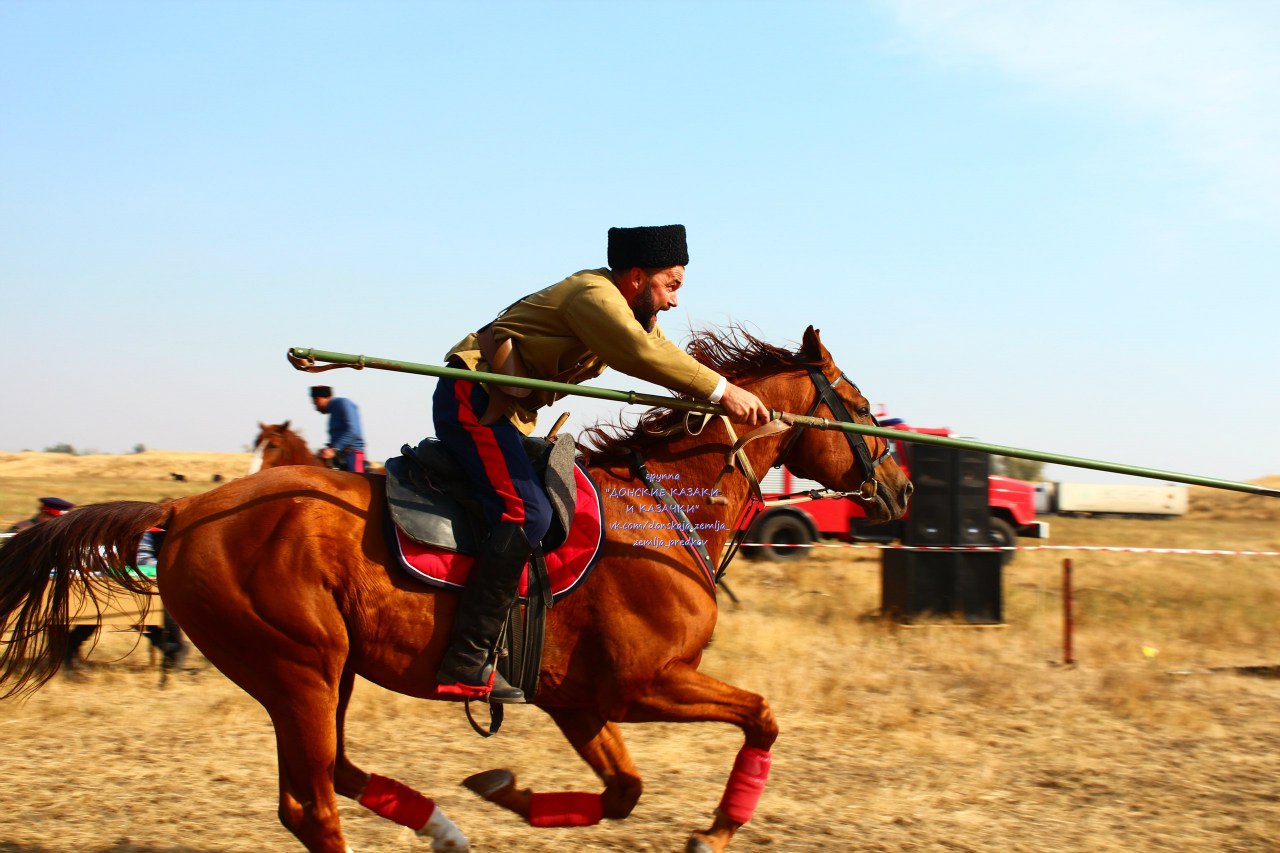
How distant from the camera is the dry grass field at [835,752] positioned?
5332 mm

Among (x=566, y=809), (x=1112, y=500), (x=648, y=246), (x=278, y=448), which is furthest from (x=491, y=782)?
(x=1112, y=500)

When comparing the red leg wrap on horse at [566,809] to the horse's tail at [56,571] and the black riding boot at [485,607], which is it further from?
the horse's tail at [56,571]

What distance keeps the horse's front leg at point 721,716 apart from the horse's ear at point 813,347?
154cm

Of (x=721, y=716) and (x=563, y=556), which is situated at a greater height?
(x=563, y=556)

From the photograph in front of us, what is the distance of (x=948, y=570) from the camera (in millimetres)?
11859

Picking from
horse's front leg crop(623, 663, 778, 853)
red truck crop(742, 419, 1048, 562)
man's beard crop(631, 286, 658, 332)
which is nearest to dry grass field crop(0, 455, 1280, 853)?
horse's front leg crop(623, 663, 778, 853)

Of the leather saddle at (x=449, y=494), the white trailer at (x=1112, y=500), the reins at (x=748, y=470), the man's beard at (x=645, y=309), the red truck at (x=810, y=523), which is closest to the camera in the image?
the leather saddle at (x=449, y=494)

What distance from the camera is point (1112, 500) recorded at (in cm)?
3991

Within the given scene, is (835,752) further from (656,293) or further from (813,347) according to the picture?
(656,293)

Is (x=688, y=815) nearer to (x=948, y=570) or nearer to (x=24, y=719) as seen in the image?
(x=24, y=719)

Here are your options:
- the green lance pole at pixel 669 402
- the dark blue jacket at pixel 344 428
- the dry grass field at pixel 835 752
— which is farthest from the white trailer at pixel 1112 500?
the green lance pole at pixel 669 402

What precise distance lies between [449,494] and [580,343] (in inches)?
30.6

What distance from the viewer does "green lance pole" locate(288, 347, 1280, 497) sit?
14.0 feet

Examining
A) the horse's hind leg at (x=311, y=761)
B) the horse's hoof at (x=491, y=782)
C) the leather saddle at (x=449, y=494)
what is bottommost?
the horse's hoof at (x=491, y=782)
